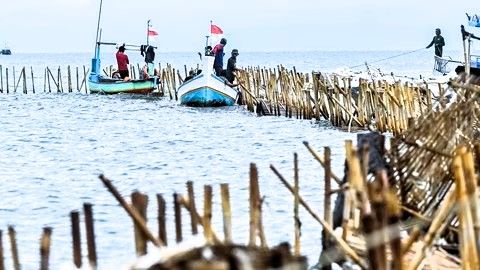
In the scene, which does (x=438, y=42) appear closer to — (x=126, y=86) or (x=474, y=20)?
(x=474, y=20)

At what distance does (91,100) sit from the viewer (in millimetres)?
38688

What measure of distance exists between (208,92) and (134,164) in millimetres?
11981

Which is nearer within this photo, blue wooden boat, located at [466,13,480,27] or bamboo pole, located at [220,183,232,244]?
bamboo pole, located at [220,183,232,244]

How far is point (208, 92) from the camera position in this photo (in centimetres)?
3095

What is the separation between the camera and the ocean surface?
38.3 feet

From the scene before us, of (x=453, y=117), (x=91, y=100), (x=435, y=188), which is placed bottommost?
(x=91, y=100)

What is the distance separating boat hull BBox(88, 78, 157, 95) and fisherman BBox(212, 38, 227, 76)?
5.58 meters

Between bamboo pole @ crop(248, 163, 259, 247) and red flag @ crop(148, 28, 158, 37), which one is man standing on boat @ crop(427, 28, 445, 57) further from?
bamboo pole @ crop(248, 163, 259, 247)

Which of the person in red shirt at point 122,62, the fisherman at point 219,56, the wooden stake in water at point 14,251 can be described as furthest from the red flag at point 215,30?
the wooden stake in water at point 14,251

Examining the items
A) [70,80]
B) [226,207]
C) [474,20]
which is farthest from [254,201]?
[70,80]

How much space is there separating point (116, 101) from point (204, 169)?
19.3 m

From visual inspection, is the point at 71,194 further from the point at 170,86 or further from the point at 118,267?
the point at 170,86

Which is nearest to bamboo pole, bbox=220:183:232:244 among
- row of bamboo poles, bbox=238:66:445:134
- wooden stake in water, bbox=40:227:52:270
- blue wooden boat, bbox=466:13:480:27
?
wooden stake in water, bbox=40:227:52:270

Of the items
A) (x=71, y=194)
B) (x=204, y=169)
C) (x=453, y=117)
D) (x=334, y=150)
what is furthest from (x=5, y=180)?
(x=453, y=117)
